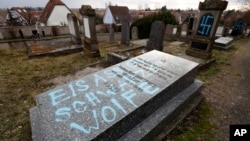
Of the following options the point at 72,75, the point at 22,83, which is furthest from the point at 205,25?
the point at 22,83

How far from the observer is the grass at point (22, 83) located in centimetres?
305

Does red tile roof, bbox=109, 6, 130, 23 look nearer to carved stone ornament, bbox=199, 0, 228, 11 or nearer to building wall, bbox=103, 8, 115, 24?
building wall, bbox=103, 8, 115, 24

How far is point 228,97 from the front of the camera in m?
4.20

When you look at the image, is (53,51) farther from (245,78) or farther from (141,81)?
(245,78)

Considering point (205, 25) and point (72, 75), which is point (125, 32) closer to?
point (205, 25)

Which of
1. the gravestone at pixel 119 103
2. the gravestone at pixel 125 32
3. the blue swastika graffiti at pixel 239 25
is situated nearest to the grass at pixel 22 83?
the gravestone at pixel 119 103

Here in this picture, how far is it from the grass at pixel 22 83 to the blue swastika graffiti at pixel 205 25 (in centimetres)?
479

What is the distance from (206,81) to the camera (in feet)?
16.5

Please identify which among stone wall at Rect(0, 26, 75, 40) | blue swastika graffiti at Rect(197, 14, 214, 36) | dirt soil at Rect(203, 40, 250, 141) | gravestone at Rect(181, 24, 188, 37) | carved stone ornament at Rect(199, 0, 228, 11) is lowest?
dirt soil at Rect(203, 40, 250, 141)

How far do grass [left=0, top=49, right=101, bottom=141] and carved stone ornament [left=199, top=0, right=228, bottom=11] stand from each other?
5048 mm

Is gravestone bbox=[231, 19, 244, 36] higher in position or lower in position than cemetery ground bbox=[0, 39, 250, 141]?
higher

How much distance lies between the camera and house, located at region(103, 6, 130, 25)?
35497 mm

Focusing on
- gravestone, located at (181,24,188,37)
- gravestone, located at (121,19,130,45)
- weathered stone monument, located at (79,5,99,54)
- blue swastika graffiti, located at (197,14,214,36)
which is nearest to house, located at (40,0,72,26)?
gravestone, located at (121,19,130,45)

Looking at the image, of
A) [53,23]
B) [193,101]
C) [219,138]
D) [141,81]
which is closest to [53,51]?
[141,81]
